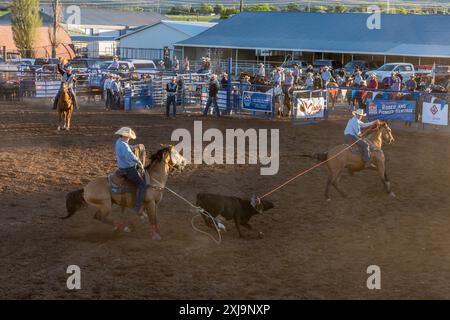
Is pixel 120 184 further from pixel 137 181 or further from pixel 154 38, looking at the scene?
pixel 154 38

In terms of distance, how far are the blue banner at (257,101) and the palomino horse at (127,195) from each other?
515 inches

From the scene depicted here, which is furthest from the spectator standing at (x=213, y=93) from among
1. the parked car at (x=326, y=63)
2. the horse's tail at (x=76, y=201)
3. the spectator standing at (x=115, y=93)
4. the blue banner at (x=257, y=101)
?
the parked car at (x=326, y=63)

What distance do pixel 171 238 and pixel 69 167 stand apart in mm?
5205

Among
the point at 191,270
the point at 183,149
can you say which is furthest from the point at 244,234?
the point at 183,149

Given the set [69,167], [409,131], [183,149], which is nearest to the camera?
[69,167]

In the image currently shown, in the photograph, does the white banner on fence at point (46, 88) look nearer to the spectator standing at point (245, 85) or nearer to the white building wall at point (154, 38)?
the spectator standing at point (245, 85)

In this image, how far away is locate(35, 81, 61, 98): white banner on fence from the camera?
90.8 ft

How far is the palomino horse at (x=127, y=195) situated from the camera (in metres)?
9.10

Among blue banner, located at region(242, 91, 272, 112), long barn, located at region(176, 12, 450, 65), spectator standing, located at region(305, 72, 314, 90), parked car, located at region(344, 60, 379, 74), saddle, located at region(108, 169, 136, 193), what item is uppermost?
long barn, located at region(176, 12, 450, 65)

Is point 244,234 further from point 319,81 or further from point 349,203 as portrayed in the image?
point 319,81

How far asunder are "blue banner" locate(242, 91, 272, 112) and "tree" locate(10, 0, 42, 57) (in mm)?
31359

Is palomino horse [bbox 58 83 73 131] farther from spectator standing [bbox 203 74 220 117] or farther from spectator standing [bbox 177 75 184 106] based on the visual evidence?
spectator standing [bbox 177 75 184 106]

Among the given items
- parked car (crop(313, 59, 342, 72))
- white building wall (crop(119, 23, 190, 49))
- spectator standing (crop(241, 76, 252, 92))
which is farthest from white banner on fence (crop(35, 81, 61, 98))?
white building wall (crop(119, 23, 190, 49))

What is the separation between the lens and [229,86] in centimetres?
2338
